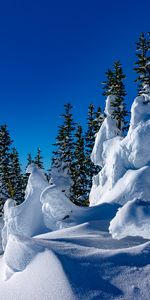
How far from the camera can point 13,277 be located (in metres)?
7.57

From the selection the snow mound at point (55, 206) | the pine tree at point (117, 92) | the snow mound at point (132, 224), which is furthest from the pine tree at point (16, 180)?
the snow mound at point (132, 224)

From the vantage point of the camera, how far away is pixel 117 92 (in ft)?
84.7

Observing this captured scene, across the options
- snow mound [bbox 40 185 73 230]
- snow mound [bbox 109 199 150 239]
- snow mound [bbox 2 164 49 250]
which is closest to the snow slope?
snow mound [bbox 109 199 150 239]

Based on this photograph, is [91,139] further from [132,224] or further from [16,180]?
[132,224]

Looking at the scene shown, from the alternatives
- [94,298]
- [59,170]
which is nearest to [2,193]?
[59,170]

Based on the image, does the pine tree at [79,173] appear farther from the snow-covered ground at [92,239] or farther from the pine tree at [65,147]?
the snow-covered ground at [92,239]

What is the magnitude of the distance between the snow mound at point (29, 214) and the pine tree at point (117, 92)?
36.1ft

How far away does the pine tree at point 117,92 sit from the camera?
966 inches

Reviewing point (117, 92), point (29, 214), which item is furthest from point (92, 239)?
point (117, 92)

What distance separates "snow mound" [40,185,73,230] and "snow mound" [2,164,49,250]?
75cm

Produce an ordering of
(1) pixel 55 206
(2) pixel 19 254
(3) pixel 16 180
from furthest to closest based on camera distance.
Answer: (3) pixel 16 180 → (1) pixel 55 206 → (2) pixel 19 254

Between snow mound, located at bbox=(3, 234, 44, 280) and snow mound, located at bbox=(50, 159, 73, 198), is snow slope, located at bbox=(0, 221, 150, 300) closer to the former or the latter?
snow mound, located at bbox=(3, 234, 44, 280)

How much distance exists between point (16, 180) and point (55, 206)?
22712 millimetres

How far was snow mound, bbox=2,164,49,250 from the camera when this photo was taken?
45.5 ft
